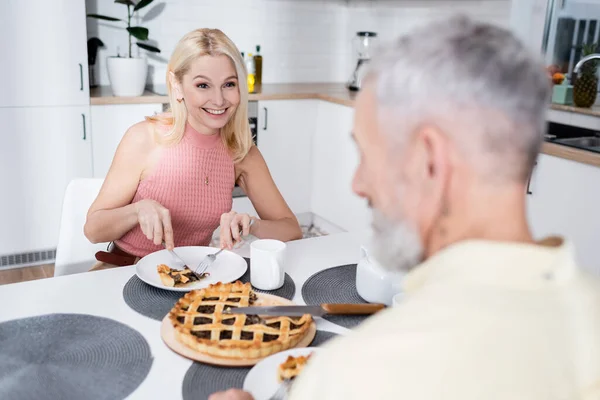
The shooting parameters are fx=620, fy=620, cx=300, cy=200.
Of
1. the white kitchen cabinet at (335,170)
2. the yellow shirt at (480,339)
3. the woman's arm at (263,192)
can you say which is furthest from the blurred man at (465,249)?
the white kitchen cabinet at (335,170)

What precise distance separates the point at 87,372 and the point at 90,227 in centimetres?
77

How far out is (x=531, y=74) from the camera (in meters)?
0.66

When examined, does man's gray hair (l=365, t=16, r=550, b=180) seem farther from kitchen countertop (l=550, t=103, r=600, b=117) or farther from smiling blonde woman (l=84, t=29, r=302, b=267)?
kitchen countertop (l=550, t=103, r=600, b=117)

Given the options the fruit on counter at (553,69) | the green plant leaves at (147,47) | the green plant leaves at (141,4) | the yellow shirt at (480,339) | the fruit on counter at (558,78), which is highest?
the green plant leaves at (141,4)

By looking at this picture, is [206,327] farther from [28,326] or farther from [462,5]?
[462,5]

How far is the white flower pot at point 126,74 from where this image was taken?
3.24 meters

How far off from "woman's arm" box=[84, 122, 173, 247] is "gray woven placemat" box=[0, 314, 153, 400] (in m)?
0.41

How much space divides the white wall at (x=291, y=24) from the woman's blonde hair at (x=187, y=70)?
2.00m

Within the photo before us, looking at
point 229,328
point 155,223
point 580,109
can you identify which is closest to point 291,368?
point 229,328

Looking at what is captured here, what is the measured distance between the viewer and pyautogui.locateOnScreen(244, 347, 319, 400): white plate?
3.17 feet

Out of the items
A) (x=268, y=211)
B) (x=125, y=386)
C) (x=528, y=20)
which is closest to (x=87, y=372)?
(x=125, y=386)

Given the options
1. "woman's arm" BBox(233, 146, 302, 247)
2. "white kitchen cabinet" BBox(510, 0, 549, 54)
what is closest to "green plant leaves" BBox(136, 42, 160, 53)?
"woman's arm" BBox(233, 146, 302, 247)

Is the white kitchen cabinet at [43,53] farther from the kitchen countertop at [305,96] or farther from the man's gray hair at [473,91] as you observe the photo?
the man's gray hair at [473,91]

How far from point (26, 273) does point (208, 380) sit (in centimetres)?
255
